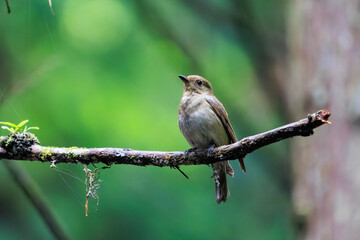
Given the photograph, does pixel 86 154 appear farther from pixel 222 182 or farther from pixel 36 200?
pixel 222 182

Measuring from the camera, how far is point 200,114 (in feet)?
14.8

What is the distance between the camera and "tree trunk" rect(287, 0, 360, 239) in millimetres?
5398

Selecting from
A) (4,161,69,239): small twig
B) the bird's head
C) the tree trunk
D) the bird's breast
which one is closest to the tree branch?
(4,161,69,239): small twig

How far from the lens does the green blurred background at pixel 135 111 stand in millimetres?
6656

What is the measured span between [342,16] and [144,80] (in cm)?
335

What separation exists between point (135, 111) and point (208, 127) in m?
3.07

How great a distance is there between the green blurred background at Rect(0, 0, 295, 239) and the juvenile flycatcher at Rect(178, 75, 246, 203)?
6.94 ft

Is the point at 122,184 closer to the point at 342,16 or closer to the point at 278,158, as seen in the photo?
the point at 278,158

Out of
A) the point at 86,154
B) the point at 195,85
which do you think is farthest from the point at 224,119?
the point at 86,154

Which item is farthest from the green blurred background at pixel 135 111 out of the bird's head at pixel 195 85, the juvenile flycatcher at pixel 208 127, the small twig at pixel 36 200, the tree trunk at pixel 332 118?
the juvenile flycatcher at pixel 208 127

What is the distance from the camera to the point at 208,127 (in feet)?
14.5

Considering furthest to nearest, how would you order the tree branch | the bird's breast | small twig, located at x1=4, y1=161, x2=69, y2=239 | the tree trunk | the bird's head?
the tree trunk → the bird's head → the bird's breast → small twig, located at x1=4, y1=161, x2=69, y2=239 → the tree branch

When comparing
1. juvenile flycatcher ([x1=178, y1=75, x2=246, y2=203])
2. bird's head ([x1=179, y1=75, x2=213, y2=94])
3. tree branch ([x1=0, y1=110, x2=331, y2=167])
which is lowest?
tree branch ([x1=0, y1=110, x2=331, y2=167])

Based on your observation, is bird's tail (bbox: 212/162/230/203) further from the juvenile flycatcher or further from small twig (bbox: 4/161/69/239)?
small twig (bbox: 4/161/69/239)
